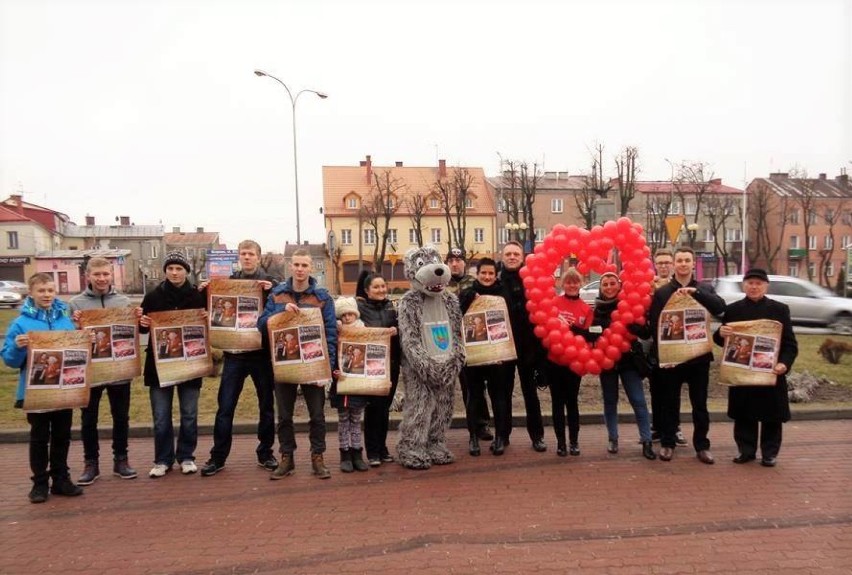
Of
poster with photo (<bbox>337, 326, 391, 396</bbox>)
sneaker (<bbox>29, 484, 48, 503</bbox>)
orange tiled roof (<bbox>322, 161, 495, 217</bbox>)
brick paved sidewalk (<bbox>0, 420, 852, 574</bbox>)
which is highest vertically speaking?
orange tiled roof (<bbox>322, 161, 495, 217</bbox>)

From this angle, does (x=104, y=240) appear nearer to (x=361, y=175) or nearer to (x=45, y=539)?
(x=361, y=175)

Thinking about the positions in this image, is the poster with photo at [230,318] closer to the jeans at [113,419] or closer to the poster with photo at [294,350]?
the poster with photo at [294,350]

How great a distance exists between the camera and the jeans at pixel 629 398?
20.7ft

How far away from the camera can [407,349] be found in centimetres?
592

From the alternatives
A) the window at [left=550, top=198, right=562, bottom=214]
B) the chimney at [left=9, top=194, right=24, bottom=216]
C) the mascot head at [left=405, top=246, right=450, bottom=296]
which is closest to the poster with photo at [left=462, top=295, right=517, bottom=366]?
the mascot head at [left=405, top=246, right=450, bottom=296]

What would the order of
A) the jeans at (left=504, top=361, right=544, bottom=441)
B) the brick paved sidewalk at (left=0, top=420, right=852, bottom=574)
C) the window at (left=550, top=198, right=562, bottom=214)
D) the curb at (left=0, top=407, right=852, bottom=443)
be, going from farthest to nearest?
the window at (left=550, top=198, right=562, bottom=214)
the curb at (left=0, top=407, right=852, bottom=443)
the jeans at (left=504, top=361, right=544, bottom=441)
the brick paved sidewalk at (left=0, top=420, right=852, bottom=574)

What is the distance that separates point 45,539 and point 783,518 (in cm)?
565

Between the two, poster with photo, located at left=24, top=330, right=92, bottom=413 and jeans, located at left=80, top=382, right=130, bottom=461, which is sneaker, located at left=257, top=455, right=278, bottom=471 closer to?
jeans, located at left=80, top=382, right=130, bottom=461

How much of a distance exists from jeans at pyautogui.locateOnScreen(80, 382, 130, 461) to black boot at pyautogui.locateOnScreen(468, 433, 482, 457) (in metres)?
3.49

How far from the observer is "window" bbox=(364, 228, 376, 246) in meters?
55.9

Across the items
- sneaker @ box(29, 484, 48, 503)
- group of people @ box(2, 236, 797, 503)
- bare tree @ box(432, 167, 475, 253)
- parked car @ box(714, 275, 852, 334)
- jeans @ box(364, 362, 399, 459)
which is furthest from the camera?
bare tree @ box(432, 167, 475, 253)

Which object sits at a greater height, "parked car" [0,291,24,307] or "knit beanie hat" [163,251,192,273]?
"knit beanie hat" [163,251,192,273]

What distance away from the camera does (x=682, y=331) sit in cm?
606

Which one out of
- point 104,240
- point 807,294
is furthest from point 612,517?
point 104,240
